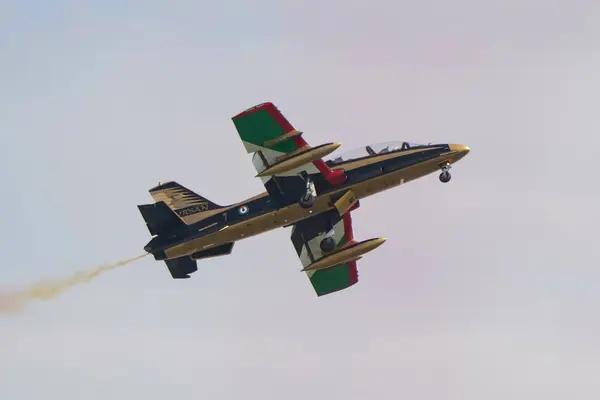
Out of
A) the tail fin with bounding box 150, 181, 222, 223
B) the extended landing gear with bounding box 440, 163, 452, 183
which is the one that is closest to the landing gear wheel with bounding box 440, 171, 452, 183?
the extended landing gear with bounding box 440, 163, 452, 183

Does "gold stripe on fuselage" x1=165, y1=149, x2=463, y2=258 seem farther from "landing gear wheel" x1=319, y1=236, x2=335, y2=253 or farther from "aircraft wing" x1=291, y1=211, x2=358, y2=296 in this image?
"aircraft wing" x1=291, y1=211, x2=358, y2=296

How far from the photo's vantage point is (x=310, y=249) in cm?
7638

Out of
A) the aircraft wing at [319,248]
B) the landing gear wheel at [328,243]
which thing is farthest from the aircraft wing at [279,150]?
the aircraft wing at [319,248]

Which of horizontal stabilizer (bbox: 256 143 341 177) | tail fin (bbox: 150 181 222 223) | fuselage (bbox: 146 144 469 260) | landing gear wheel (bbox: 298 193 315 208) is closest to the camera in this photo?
horizontal stabilizer (bbox: 256 143 341 177)

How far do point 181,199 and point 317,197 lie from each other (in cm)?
851

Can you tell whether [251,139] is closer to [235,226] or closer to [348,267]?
[235,226]

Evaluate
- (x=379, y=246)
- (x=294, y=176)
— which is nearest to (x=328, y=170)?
(x=294, y=176)

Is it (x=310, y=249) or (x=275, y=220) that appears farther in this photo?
(x=310, y=249)

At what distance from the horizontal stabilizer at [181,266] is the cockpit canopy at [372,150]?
33.3 ft

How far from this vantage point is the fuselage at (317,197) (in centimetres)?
7019

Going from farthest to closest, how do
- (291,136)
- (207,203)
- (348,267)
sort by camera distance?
1. (348,267)
2. (207,203)
3. (291,136)

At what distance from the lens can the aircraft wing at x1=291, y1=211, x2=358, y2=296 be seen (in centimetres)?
7556

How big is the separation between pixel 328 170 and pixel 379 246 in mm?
6670

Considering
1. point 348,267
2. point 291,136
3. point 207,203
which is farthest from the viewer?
point 348,267
